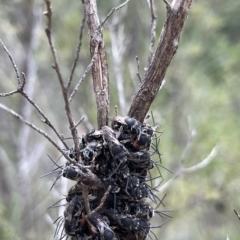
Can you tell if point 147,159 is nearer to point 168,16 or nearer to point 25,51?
point 168,16

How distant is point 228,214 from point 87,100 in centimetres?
219

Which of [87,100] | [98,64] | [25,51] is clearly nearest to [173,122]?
[87,100]

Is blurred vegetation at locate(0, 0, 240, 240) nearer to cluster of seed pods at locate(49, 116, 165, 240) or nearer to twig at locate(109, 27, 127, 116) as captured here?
twig at locate(109, 27, 127, 116)

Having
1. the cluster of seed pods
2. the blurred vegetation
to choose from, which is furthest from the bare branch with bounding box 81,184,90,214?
the blurred vegetation

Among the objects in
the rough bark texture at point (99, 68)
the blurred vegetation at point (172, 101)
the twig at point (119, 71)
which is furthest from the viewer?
the blurred vegetation at point (172, 101)

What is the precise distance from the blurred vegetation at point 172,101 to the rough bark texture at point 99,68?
2631 millimetres

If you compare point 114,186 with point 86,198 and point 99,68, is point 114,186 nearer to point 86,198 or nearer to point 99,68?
point 86,198

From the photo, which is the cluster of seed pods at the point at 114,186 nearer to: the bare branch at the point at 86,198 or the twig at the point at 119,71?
the bare branch at the point at 86,198

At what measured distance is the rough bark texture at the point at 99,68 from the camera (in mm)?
1120

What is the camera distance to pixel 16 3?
4.61m

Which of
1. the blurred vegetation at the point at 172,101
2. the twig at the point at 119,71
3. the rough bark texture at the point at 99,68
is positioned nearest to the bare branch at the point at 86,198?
the rough bark texture at the point at 99,68

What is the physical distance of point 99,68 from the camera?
115 cm

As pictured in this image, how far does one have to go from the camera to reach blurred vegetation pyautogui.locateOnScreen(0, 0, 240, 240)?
411cm

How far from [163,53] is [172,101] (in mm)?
3627
